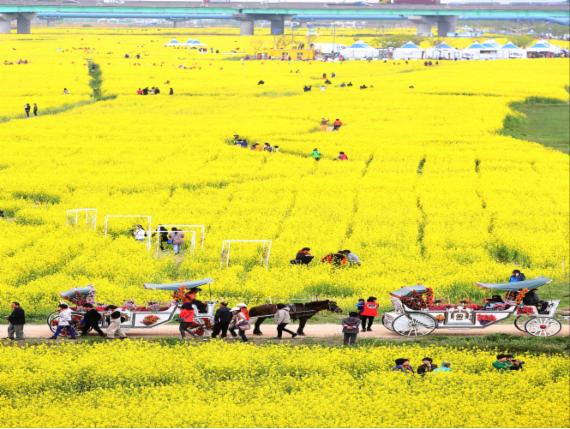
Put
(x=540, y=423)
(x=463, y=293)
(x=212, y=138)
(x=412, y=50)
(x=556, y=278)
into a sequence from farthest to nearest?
(x=412, y=50) < (x=212, y=138) < (x=556, y=278) < (x=463, y=293) < (x=540, y=423)

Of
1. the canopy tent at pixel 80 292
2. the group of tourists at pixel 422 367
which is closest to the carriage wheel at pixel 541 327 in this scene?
the group of tourists at pixel 422 367

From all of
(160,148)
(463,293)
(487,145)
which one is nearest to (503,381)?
(463,293)

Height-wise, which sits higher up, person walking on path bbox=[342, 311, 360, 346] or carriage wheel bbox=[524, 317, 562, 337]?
person walking on path bbox=[342, 311, 360, 346]

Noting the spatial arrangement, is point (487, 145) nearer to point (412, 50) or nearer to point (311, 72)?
point (311, 72)

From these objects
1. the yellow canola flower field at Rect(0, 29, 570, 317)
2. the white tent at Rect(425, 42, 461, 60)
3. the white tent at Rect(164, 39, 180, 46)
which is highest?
the white tent at Rect(164, 39, 180, 46)

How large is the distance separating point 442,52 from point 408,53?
3730 millimetres

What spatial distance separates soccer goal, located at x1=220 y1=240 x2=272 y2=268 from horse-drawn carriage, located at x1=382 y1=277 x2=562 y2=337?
5804 mm

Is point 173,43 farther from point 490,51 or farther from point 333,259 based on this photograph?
point 490,51

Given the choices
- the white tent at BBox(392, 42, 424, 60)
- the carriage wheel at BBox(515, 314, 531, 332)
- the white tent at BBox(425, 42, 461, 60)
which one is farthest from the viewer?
the white tent at BBox(425, 42, 461, 60)

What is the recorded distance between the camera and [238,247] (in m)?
31.8

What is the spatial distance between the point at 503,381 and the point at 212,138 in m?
29.3

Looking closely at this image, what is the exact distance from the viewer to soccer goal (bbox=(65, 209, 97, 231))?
32625mm

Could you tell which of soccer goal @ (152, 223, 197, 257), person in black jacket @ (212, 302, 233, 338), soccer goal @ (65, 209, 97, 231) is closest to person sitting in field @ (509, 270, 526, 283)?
person in black jacket @ (212, 302, 233, 338)

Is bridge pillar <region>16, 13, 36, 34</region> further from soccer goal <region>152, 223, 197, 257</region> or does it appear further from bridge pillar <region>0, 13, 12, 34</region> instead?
soccer goal <region>152, 223, 197, 257</region>
